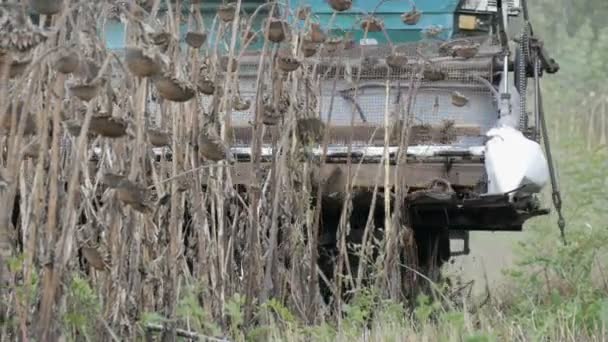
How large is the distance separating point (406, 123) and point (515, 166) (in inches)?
21.5

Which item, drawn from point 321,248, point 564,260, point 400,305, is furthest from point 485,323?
point 321,248

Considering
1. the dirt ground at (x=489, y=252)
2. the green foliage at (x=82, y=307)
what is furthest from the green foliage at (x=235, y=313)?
the dirt ground at (x=489, y=252)

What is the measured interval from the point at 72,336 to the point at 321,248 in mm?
2492

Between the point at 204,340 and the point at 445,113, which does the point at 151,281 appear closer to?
the point at 204,340

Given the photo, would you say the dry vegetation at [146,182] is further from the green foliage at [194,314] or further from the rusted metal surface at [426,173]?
the rusted metal surface at [426,173]

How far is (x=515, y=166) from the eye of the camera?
17.8 feet

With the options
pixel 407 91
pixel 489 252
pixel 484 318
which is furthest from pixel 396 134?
pixel 489 252

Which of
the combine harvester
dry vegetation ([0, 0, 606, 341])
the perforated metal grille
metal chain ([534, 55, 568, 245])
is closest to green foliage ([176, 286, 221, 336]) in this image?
dry vegetation ([0, 0, 606, 341])

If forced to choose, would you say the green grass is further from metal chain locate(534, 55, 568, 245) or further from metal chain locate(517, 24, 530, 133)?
metal chain locate(517, 24, 530, 133)

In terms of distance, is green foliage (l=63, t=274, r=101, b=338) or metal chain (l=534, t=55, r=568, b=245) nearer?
green foliage (l=63, t=274, r=101, b=338)

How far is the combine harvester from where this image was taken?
16.1ft

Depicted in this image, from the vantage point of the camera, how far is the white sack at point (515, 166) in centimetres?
540

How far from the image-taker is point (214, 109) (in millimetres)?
4461

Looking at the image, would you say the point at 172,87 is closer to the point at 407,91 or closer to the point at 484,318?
the point at 484,318
